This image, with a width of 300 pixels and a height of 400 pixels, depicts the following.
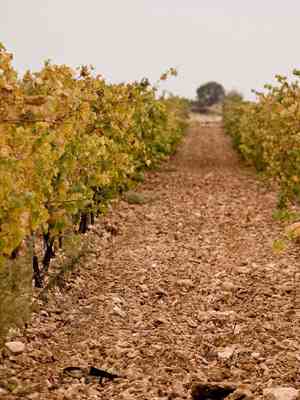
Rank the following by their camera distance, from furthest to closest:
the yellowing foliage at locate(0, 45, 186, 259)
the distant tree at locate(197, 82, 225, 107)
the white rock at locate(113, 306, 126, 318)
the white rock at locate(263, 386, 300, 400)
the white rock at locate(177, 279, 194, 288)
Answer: the distant tree at locate(197, 82, 225, 107)
the white rock at locate(177, 279, 194, 288)
the white rock at locate(113, 306, 126, 318)
the white rock at locate(263, 386, 300, 400)
the yellowing foliage at locate(0, 45, 186, 259)

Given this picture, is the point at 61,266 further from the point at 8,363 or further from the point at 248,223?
the point at 248,223

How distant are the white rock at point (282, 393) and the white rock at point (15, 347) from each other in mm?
2228

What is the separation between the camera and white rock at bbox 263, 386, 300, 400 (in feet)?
15.7

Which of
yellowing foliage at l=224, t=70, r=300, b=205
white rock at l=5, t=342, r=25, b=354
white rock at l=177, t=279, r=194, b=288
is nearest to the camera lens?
white rock at l=5, t=342, r=25, b=354

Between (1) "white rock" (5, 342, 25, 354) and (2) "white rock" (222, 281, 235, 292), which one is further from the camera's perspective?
(2) "white rock" (222, 281, 235, 292)

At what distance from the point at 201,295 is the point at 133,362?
2.18 metres

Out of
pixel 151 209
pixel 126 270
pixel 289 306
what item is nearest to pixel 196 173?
pixel 151 209

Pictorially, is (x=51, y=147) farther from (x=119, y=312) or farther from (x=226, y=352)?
(x=226, y=352)

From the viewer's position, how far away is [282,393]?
485cm

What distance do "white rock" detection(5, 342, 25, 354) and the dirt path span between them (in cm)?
8

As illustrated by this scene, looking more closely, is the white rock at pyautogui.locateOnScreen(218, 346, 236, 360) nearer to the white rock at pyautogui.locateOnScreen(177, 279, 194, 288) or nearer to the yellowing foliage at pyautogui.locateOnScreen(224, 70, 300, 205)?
the white rock at pyautogui.locateOnScreen(177, 279, 194, 288)

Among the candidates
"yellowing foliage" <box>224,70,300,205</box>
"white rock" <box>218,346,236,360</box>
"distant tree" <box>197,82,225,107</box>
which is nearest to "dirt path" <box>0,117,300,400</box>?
"white rock" <box>218,346,236,360</box>

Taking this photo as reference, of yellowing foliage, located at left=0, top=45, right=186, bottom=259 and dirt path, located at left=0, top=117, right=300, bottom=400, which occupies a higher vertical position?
yellowing foliage, located at left=0, top=45, right=186, bottom=259

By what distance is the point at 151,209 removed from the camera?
1314cm
